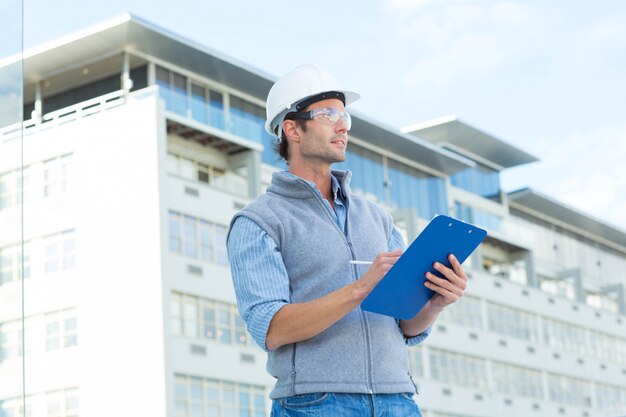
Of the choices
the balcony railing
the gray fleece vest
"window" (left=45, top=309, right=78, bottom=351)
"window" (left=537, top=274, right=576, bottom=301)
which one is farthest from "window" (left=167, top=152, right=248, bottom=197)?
the gray fleece vest

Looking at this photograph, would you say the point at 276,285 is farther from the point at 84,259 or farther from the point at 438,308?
the point at 84,259

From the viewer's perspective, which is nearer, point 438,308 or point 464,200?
point 438,308

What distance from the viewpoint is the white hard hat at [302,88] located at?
155 inches

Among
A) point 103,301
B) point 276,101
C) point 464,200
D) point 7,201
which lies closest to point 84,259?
point 103,301

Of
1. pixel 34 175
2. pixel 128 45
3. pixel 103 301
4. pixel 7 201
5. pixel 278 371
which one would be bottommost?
pixel 278 371

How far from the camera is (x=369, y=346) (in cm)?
365

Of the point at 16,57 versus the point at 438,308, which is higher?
the point at 16,57

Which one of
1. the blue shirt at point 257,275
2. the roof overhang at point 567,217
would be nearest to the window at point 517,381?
the roof overhang at point 567,217

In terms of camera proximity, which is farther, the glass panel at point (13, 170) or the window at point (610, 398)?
the window at point (610, 398)

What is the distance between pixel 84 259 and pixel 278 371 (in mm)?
41699

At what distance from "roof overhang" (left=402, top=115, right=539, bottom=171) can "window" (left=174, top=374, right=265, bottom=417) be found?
2256 centimetres

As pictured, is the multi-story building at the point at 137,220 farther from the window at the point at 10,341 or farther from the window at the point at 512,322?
the window at the point at 10,341

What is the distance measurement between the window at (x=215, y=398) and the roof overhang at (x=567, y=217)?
27.5 meters

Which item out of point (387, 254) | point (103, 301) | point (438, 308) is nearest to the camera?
point (387, 254)
